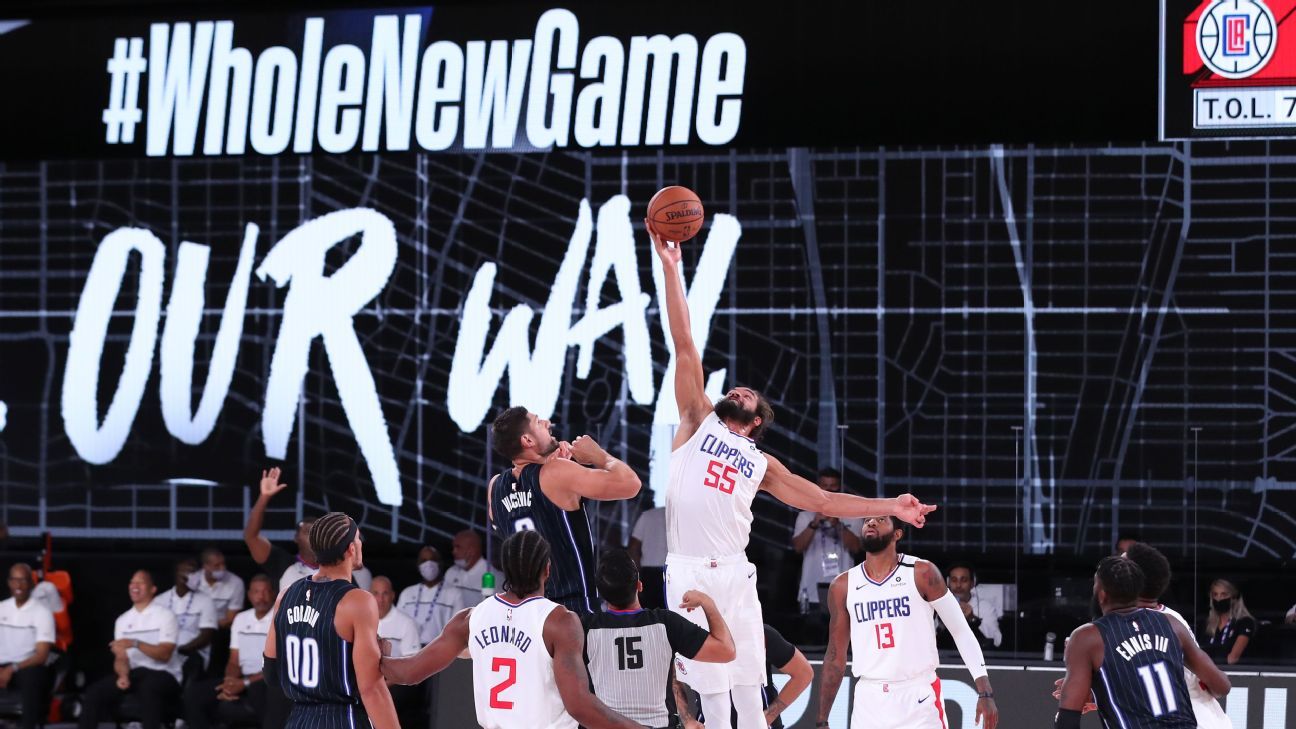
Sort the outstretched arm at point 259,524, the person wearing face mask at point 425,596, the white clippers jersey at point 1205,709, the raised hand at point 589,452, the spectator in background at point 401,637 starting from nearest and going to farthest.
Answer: the white clippers jersey at point 1205,709, the raised hand at point 589,452, the spectator in background at point 401,637, the person wearing face mask at point 425,596, the outstretched arm at point 259,524

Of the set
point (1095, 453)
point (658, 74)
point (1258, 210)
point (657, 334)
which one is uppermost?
point (658, 74)

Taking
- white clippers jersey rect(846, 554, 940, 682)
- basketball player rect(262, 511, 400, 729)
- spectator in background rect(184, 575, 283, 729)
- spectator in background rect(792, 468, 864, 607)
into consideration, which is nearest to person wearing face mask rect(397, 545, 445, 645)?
spectator in background rect(184, 575, 283, 729)

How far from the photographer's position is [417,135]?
11.8 m

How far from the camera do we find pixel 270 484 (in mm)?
11234

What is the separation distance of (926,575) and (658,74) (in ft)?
17.6

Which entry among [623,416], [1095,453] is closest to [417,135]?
[623,416]

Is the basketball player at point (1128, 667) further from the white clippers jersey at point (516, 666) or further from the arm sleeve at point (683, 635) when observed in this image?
the white clippers jersey at point (516, 666)

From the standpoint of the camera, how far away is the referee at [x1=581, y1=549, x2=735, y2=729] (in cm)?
598

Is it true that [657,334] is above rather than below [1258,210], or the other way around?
below

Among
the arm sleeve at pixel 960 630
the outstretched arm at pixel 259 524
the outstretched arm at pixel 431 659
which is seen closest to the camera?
the outstretched arm at pixel 431 659

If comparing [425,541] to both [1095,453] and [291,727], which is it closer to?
[1095,453]

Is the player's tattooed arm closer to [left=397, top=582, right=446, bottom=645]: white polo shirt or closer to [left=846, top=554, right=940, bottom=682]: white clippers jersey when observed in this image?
[left=846, top=554, right=940, bottom=682]: white clippers jersey

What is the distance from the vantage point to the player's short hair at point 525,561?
5.39 m

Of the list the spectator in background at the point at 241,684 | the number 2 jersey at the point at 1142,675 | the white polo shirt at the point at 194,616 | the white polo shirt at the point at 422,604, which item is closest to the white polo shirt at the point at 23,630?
the white polo shirt at the point at 194,616
